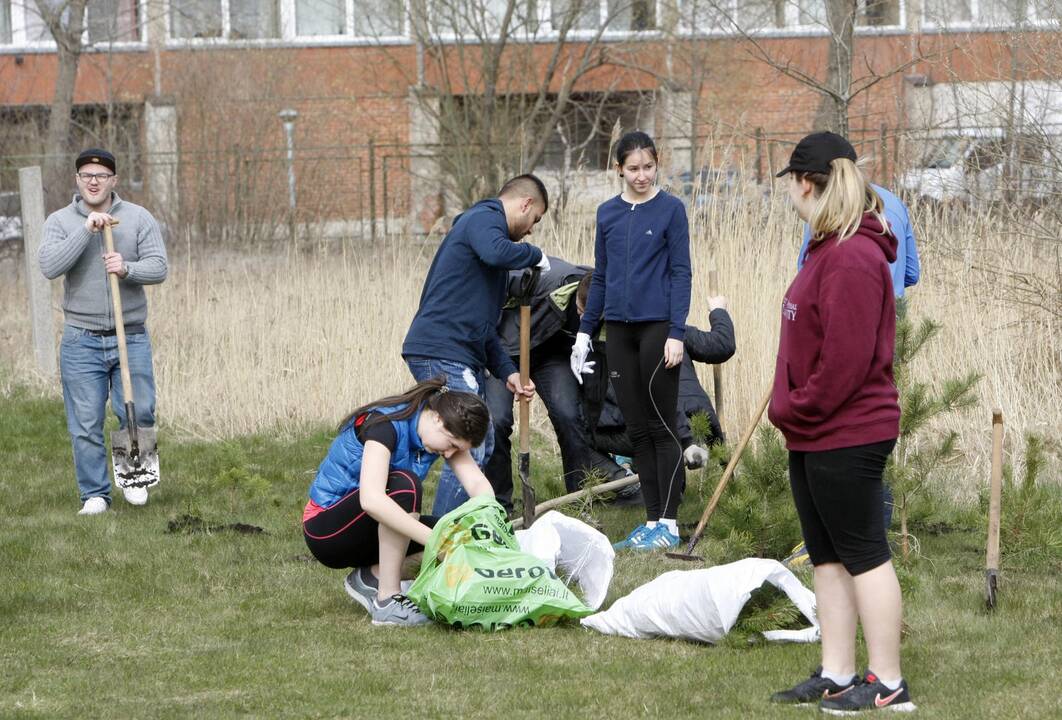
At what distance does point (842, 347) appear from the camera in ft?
11.4

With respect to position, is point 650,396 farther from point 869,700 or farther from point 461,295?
point 869,700

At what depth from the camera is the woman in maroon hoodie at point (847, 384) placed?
349 centimetres

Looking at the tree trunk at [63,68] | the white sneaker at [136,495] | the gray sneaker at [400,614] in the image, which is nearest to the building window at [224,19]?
the tree trunk at [63,68]

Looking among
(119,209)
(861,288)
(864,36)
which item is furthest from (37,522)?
(864,36)

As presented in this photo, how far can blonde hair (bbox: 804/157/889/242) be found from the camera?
353 cm

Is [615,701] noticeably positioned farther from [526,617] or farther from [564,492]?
[564,492]

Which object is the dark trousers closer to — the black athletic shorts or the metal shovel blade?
the metal shovel blade

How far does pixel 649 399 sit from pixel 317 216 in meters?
12.0

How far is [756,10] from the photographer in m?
22.4

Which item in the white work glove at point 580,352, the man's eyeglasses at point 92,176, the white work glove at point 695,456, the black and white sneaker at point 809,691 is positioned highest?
the man's eyeglasses at point 92,176

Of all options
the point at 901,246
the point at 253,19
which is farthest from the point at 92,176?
the point at 253,19

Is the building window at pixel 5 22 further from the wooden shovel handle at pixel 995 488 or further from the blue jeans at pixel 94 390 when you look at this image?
the wooden shovel handle at pixel 995 488

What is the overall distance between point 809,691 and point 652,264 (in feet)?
7.32

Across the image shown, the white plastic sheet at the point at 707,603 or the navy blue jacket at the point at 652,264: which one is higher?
the navy blue jacket at the point at 652,264
